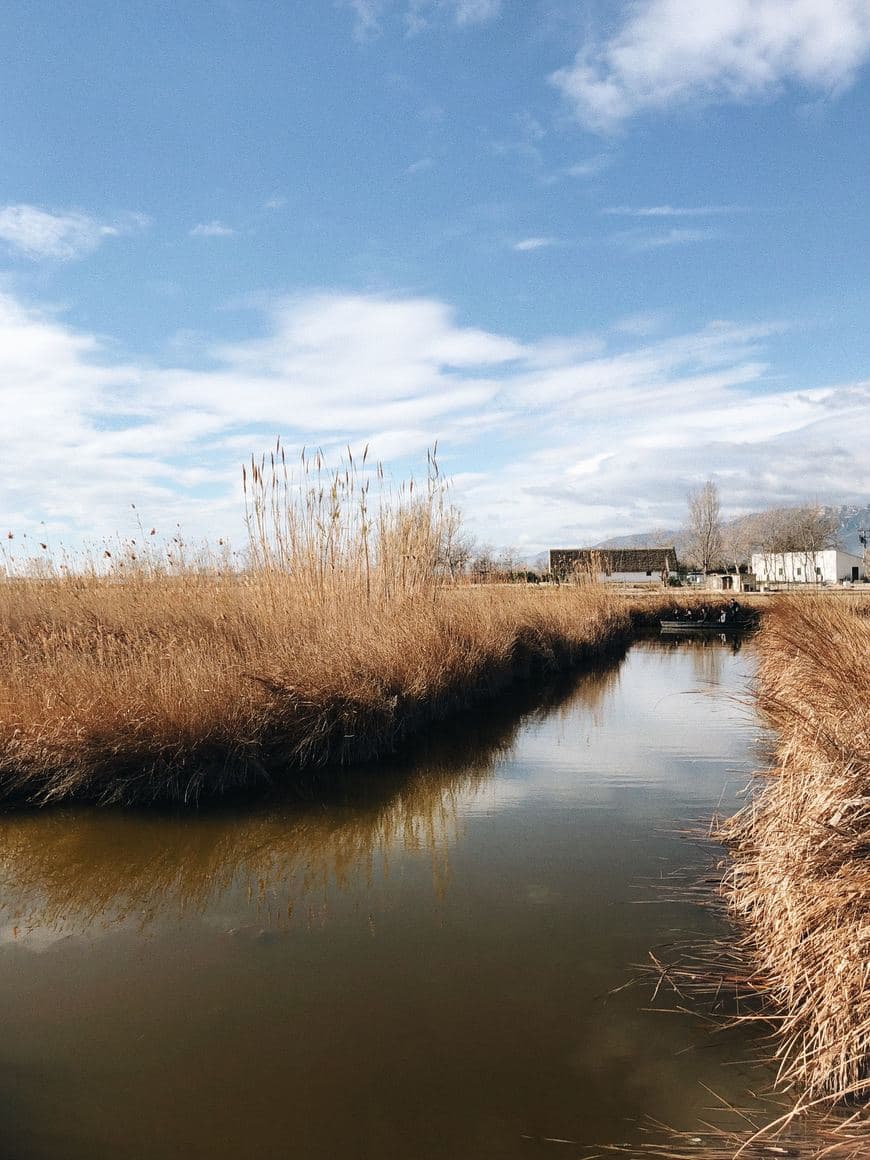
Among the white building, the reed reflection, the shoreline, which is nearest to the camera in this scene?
the reed reflection

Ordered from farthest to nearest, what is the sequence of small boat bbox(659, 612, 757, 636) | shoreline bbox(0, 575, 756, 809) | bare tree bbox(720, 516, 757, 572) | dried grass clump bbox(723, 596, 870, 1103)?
bare tree bbox(720, 516, 757, 572), small boat bbox(659, 612, 757, 636), shoreline bbox(0, 575, 756, 809), dried grass clump bbox(723, 596, 870, 1103)

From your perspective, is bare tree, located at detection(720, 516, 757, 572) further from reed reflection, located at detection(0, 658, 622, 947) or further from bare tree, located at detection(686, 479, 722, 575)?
reed reflection, located at detection(0, 658, 622, 947)

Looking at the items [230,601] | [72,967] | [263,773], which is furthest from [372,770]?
[72,967]

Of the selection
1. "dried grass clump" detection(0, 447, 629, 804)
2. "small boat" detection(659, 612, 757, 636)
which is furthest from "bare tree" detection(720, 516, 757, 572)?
"dried grass clump" detection(0, 447, 629, 804)

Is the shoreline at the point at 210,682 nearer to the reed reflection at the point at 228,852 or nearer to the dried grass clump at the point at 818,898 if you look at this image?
the reed reflection at the point at 228,852

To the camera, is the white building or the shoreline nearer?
the shoreline

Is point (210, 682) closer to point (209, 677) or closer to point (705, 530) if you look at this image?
point (209, 677)

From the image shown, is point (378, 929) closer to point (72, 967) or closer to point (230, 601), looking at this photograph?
point (72, 967)

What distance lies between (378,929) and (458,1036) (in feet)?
3.02

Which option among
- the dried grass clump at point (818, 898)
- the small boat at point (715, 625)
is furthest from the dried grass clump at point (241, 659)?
the small boat at point (715, 625)

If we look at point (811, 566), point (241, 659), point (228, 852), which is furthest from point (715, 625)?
point (811, 566)

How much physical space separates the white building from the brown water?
2316 inches

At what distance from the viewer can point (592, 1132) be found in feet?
7.78

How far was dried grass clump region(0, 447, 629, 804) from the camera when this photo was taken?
5.72 meters
